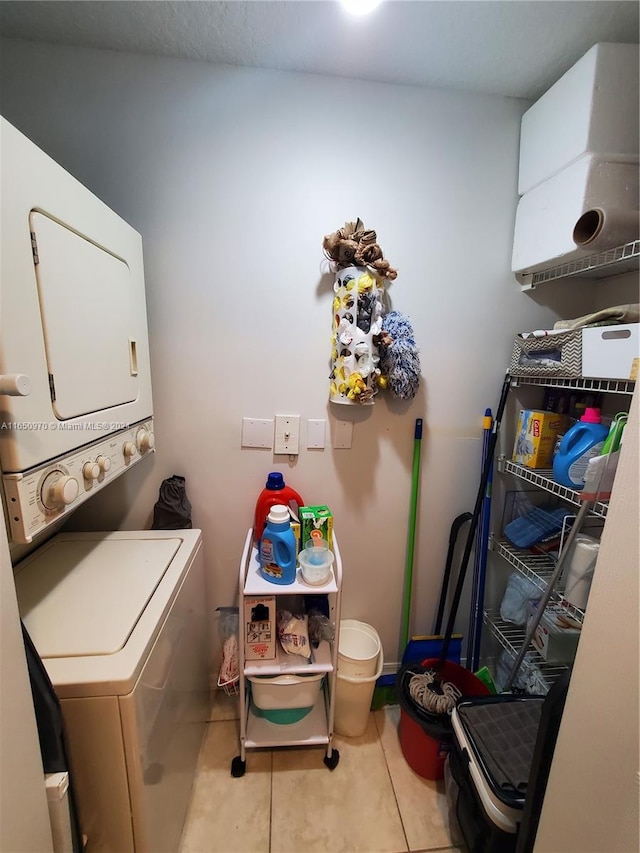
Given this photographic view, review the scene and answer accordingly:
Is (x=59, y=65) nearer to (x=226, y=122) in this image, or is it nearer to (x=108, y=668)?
(x=226, y=122)

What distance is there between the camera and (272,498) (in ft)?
4.33

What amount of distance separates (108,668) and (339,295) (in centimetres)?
121

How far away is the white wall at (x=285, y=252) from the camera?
1157mm

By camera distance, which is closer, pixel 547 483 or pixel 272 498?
pixel 547 483

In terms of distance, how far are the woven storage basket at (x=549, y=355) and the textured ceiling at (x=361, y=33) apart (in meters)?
0.86

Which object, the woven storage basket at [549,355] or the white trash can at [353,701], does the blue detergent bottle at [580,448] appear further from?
the white trash can at [353,701]

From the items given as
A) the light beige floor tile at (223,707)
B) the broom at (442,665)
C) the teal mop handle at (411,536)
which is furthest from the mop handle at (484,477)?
the light beige floor tile at (223,707)

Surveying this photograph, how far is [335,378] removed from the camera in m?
1.29

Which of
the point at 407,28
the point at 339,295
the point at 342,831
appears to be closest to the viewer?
the point at 407,28

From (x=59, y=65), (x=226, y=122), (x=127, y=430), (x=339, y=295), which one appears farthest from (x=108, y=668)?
(x=59, y=65)

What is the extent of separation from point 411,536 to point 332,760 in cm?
87

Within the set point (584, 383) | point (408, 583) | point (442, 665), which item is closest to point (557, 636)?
point (442, 665)

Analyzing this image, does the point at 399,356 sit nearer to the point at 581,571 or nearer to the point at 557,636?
the point at 581,571

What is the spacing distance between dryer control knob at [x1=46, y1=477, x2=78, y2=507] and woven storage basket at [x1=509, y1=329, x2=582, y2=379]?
4.64ft
